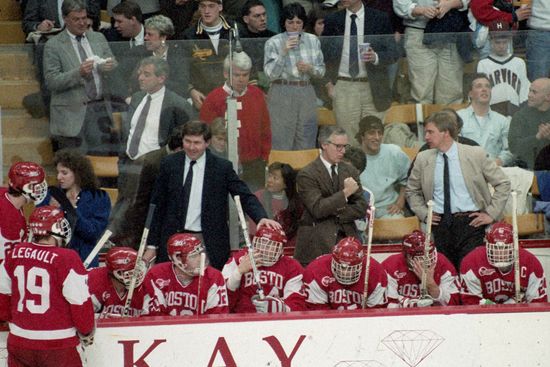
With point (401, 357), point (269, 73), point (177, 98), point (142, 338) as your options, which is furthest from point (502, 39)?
point (142, 338)

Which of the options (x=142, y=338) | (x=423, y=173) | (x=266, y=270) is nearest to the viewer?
(x=142, y=338)

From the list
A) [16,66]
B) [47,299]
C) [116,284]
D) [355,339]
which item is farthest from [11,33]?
[355,339]

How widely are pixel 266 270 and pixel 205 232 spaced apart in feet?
2.07

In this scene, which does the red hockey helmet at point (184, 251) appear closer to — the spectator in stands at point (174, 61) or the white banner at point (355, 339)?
the white banner at point (355, 339)

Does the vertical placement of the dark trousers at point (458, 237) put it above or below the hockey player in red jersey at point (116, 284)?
above

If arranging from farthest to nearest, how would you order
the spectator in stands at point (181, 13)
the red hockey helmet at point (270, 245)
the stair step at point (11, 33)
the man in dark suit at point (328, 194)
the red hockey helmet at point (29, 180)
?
the stair step at point (11, 33), the spectator in stands at point (181, 13), the man in dark suit at point (328, 194), the red hockey helmet at point (270, 245), the red hockey helmet at point (29, 180)

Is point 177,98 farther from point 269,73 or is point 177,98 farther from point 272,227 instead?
point 272,227

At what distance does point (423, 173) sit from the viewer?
31.4 ft

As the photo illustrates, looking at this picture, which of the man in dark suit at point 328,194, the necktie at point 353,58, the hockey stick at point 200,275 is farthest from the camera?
the necktie at point 353,58

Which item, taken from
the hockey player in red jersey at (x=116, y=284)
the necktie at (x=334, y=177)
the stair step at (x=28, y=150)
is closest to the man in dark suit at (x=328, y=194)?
the necktie at (x=334, y=177)

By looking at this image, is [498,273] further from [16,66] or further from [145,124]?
[16,66]

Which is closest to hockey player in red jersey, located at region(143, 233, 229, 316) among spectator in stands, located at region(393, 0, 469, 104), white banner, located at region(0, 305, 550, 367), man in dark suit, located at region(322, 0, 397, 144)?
white banner, located at region(0, 305, 550, 367)

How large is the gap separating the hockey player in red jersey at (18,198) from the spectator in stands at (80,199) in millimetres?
548

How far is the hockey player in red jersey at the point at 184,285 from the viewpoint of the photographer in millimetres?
8406
